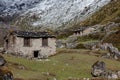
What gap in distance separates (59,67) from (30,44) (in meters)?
17.0

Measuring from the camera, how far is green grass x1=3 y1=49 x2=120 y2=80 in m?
55.7

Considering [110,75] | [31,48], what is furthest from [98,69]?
[31,48]

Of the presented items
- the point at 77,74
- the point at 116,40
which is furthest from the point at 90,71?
the point at 116,40

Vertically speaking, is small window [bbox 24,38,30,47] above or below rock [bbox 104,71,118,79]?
above

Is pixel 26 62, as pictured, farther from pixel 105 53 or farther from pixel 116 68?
pixel 105 53

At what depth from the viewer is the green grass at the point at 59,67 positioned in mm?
55650

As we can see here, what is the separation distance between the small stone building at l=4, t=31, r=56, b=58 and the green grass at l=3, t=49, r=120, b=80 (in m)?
5.50

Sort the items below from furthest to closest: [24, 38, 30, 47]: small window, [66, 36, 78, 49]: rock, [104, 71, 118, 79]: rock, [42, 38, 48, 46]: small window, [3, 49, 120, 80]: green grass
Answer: [66, 36, 78, 49]: rock → [42, 38, 48, 46]: small window → [24, 38, 30, 47]: small window → [104, 71, 118, 79]: rock → [3, 49, 120, 80]: green grass

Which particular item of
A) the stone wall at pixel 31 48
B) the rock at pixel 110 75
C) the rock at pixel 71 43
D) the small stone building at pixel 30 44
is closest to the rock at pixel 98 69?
the rock at pixel 110 75

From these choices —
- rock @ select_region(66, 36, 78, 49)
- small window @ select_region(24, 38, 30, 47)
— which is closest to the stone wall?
small window @ select_region(24, 38, 30, 47)

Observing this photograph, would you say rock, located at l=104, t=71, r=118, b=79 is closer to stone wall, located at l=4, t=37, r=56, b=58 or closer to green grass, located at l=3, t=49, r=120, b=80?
green grass, located at l=3, t=49, r=120, b=80

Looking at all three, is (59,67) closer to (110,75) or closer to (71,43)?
(110,75)

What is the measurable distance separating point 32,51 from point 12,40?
463 cm

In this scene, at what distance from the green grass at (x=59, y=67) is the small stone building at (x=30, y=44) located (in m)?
5.50
